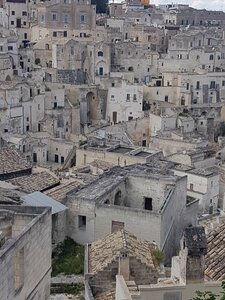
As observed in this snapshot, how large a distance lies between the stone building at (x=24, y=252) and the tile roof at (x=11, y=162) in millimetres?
14582

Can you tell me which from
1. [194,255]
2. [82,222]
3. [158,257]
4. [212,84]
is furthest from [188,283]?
[212,84]

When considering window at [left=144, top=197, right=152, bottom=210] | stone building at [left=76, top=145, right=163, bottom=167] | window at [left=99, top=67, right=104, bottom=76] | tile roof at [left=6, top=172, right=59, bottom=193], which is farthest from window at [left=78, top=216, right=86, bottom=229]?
window at [left=99, top=67, right=104, bottom=76]

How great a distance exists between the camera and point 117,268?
1542 centimetres

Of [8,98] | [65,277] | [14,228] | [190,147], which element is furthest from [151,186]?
[8,98]

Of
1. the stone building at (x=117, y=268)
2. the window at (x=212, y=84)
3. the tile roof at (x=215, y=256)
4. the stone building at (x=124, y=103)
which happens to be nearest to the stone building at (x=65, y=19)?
the stone building at (x=124, y=103)

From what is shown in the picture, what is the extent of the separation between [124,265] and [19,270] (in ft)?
15.4

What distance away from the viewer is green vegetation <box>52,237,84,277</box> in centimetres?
1928

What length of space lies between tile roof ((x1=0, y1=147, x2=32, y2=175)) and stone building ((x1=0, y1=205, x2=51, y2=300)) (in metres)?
14.6

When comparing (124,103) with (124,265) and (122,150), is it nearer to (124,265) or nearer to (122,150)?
(122,150)

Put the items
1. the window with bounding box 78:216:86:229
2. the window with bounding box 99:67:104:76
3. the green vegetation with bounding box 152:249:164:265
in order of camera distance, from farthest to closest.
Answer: the window with bounding box 99:67:104:76 → the window with bounding box 78:216:86:229 → the green vegetation with bounding box 152:249:164:265

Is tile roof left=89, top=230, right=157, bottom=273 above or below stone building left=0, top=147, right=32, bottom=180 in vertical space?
above

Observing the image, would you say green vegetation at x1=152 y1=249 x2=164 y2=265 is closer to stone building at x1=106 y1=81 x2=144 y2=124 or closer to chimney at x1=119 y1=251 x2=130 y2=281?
chimney at x1=119 y1=251 x2=130 y2=281

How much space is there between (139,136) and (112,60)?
1373 centimetres

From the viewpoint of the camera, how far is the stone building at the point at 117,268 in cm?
1516
